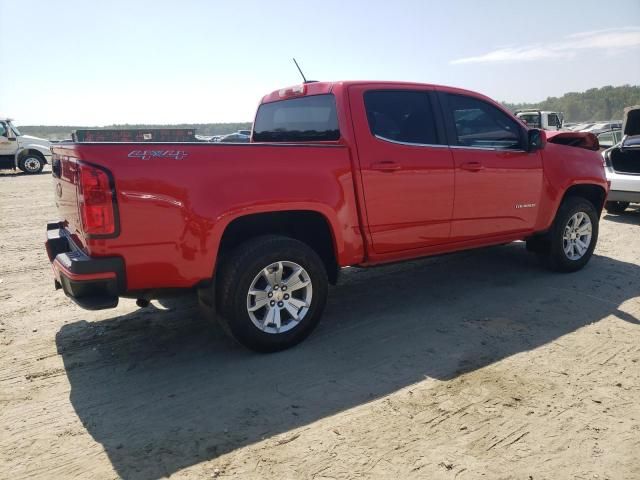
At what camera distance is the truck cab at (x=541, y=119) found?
76.3ft

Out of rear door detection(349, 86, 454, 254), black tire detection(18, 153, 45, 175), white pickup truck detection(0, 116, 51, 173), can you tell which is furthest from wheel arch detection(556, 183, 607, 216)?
black tire detection(18, 153, 45, 175)

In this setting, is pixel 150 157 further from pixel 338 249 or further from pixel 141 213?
pixel 338 249

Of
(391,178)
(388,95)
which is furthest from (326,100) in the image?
(391,178)

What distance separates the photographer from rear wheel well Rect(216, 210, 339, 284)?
3.62 metres

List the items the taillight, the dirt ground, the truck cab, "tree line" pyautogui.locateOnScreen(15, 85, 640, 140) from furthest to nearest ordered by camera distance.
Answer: "tree line" pyautogui.locateOnScreen(15, 85, 640, 140)
the truck cab
the taillight
the dirt ground

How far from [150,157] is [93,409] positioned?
1532 millimetres

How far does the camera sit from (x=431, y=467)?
2377 mm

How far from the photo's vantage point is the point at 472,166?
4480mm

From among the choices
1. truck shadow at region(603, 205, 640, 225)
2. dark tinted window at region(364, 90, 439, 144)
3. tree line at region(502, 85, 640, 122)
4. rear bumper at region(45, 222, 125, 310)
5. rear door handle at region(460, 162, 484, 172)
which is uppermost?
tree line at region(502, 85, 640, 122)

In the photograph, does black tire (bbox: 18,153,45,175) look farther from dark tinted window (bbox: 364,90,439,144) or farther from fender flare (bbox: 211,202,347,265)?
fender flare (bbox: 211,202,347,265)

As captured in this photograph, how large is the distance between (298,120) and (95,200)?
2.12m

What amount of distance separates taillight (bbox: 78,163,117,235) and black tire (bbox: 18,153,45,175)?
20.9 m

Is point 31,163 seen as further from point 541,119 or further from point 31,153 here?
point 541,119

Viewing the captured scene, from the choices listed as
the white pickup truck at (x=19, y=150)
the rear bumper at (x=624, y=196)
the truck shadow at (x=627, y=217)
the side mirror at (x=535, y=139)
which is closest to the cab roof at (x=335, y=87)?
the side mirror at (x=535, y=139)
